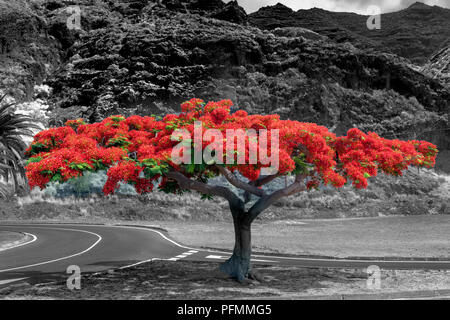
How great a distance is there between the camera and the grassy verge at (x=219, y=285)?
1140 cm

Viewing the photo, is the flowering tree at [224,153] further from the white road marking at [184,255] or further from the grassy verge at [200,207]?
the grassy verge at [200,207]

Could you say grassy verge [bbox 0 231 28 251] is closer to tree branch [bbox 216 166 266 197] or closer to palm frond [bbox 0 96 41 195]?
palm frond [bbox 0 96 41 195]

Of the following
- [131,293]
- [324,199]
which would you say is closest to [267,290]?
[131,293]

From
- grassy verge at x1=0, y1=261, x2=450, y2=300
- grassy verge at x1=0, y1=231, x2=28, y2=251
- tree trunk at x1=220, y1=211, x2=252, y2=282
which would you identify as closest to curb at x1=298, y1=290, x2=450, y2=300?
grassy verge at x1=0, y1=261, x2=450, y2=300

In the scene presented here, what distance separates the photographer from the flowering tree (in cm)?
1112

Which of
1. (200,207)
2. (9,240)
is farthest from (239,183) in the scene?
(200,207)

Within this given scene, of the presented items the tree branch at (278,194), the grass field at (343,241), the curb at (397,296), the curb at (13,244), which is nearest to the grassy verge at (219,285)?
the curb at (397,296)

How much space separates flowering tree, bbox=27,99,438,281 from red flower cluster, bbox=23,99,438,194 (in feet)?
0.08

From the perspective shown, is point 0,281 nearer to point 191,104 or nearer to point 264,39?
point 191,104

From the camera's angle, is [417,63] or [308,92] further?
[417,63]

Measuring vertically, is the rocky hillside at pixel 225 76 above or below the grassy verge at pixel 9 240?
above

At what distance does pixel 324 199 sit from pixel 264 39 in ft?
265

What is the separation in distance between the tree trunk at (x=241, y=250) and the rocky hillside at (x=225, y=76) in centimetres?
9044

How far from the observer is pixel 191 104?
13.3 m
